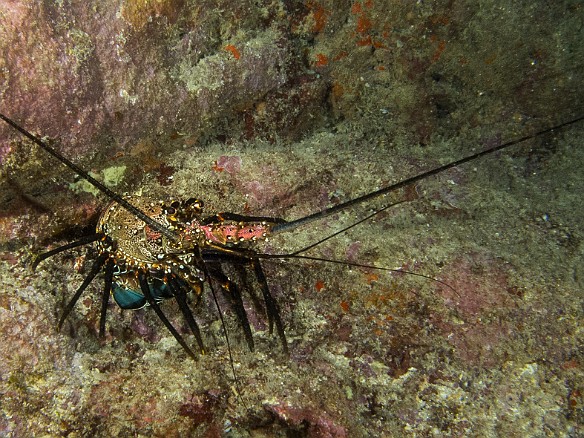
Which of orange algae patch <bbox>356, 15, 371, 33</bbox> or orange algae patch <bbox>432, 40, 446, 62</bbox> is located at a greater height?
orange algae patch <bbox>356, 15, 371, 33</bbox>

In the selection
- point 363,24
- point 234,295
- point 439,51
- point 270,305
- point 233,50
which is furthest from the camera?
point 439,51

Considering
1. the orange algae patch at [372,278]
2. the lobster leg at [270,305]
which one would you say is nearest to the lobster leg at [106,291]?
the lobster leg at [270,305]

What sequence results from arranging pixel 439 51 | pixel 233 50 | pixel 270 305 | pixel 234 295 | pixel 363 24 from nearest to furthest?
pixel 270 305 → pixel 234 295 → pixel 233 50 → pixel 363 24 → pixel 439 51

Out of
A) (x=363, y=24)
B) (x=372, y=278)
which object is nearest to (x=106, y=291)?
(x=372, y=278)

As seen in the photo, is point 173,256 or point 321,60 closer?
point 173,256

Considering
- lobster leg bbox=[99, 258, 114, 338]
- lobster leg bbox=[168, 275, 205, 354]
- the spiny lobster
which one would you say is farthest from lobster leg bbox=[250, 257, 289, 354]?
lobster leg bbox=[99, 258, 114, 338]

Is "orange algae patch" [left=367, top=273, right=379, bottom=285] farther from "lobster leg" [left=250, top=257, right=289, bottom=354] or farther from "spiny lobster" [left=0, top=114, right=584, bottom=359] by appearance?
"lobster leg" [left=250, top=257, right=289, bottom=354]

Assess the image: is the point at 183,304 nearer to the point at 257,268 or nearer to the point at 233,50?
the point at 257,268

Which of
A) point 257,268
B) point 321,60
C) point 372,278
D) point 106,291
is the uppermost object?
point 321,60

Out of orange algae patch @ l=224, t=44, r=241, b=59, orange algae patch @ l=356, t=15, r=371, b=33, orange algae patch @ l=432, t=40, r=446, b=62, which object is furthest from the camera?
orange algae patch @ l=432, t=40, r=446, b=62

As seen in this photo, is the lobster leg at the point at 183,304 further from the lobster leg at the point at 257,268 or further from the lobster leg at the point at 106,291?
the lobster leg at the point at 106,291
